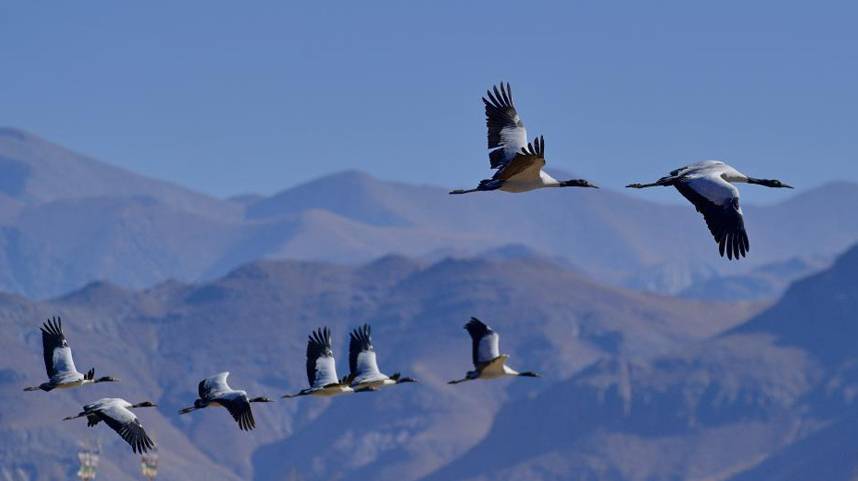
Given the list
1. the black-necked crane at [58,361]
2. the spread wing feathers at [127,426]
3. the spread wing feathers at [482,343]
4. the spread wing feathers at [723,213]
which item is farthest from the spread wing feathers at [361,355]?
the spread wing feathers at [723,213]

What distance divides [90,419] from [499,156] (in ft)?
48.3

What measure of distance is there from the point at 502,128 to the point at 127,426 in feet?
48.3

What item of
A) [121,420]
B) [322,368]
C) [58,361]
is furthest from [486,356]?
[58,361]

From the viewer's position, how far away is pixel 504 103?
200 feet

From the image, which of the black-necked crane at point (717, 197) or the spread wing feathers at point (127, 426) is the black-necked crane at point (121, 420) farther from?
the black-necked crane at point (717, 197)

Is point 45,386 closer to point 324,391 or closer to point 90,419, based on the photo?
point 90,419

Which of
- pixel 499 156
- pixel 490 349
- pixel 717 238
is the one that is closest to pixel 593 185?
pixel 499 156

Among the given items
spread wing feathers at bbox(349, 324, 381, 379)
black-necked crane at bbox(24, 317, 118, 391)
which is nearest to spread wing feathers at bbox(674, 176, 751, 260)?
spread wing feathers at bbox(349, 324, 381, 379)

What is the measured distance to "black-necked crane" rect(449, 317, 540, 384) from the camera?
6257cm

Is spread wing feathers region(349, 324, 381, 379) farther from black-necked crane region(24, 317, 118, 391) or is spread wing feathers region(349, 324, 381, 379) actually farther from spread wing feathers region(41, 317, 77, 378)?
spread wing feathers region(41, 317, 77, 378)

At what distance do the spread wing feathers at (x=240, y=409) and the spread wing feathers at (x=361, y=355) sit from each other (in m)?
11.9

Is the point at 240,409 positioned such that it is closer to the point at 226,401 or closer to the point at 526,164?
the point at 226,401

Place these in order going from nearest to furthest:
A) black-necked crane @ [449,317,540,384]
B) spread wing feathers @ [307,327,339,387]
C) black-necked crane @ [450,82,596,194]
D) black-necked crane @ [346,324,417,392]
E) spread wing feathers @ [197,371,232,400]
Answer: black-necked crane @ [450,82,596,194]
spread wing feathers @ [197,371,232,400]
black-necked crane @ [449,317,540,384]
spread wing feathers @ [307,327,339,387]
black-necked crane @ [346,324,417,392]

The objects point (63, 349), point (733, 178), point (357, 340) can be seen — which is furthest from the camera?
point (357, 340)
